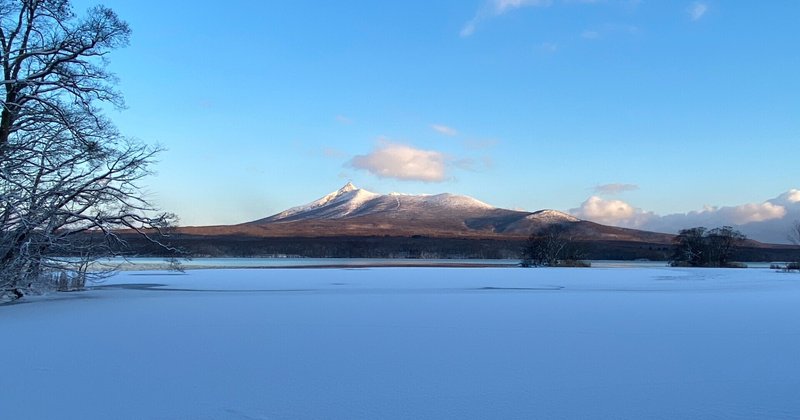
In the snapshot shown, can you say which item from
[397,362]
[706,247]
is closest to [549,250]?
[706,247]

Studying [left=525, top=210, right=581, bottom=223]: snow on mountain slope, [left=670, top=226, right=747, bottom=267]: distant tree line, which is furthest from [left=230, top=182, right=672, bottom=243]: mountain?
[left=670, top=226, right=747, bottom=267]: distant tree line

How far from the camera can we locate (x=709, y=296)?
54.6ft

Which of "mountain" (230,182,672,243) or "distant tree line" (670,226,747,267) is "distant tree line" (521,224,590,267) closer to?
"distant tree line" (670,226,747,267)

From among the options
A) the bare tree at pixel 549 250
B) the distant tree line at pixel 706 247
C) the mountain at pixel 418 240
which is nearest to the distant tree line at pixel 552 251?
the bare tree at pixel 549 250

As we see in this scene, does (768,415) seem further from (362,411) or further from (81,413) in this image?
(81,413)

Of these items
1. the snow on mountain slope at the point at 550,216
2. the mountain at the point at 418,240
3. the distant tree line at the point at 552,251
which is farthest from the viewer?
the snow on mountain slope at the point at 550,216

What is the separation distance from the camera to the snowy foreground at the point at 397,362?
5.02 m

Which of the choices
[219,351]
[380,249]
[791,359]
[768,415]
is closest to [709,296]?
[791,359]

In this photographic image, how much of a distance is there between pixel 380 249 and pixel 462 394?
93111 mm

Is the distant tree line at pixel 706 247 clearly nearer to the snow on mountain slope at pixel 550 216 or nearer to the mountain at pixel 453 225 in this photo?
the mountain at pixel 453 225

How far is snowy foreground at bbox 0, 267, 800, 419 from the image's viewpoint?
197 inches

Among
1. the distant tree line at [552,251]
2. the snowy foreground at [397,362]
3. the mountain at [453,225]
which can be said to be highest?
the mountain at [453,225]

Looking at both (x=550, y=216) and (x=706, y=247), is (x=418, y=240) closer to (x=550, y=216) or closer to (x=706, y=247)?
(x=706, y=247)

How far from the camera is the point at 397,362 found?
686cm
